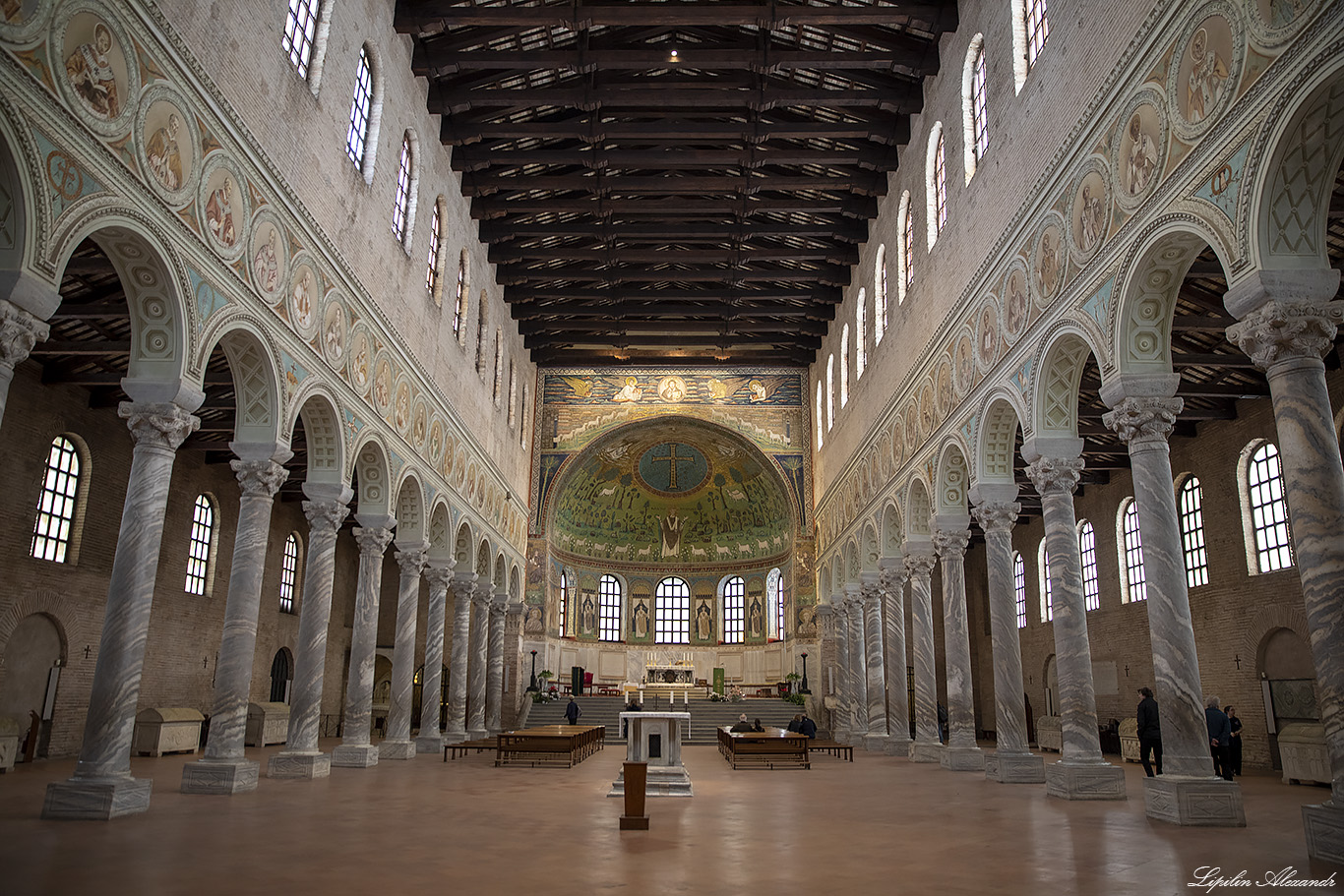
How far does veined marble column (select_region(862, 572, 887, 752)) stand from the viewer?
2883 centimetres

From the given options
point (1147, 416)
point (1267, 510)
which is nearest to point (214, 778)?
point (1147, 416)

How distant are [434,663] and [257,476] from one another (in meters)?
13.1

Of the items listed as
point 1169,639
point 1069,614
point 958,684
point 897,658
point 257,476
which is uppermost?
point 257,476

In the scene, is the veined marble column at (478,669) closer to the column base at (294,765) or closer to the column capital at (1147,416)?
the column base at (294,765)

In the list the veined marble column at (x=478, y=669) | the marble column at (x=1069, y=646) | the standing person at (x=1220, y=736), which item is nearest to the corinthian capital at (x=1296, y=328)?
the marble column at (x=1069, y=646)

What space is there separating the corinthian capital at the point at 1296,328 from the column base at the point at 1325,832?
14.2 feet

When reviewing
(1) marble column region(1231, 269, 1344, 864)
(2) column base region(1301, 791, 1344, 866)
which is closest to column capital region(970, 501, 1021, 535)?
(1) marble column region(1231, 269, 1344, 864)

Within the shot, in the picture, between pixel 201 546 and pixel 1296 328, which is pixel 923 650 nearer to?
pixel 1296 328

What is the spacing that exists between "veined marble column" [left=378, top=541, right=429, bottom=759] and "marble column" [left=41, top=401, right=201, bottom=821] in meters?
11.6

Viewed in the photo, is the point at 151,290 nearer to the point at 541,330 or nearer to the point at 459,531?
the point at 459,531

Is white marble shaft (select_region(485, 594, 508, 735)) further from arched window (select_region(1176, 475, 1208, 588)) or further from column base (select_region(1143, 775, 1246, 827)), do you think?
column base (select_region(1143, 775, 1246, 827))

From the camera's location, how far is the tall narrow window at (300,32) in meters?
15.8

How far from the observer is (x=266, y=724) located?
28.2 metres

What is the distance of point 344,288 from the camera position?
18734mm
